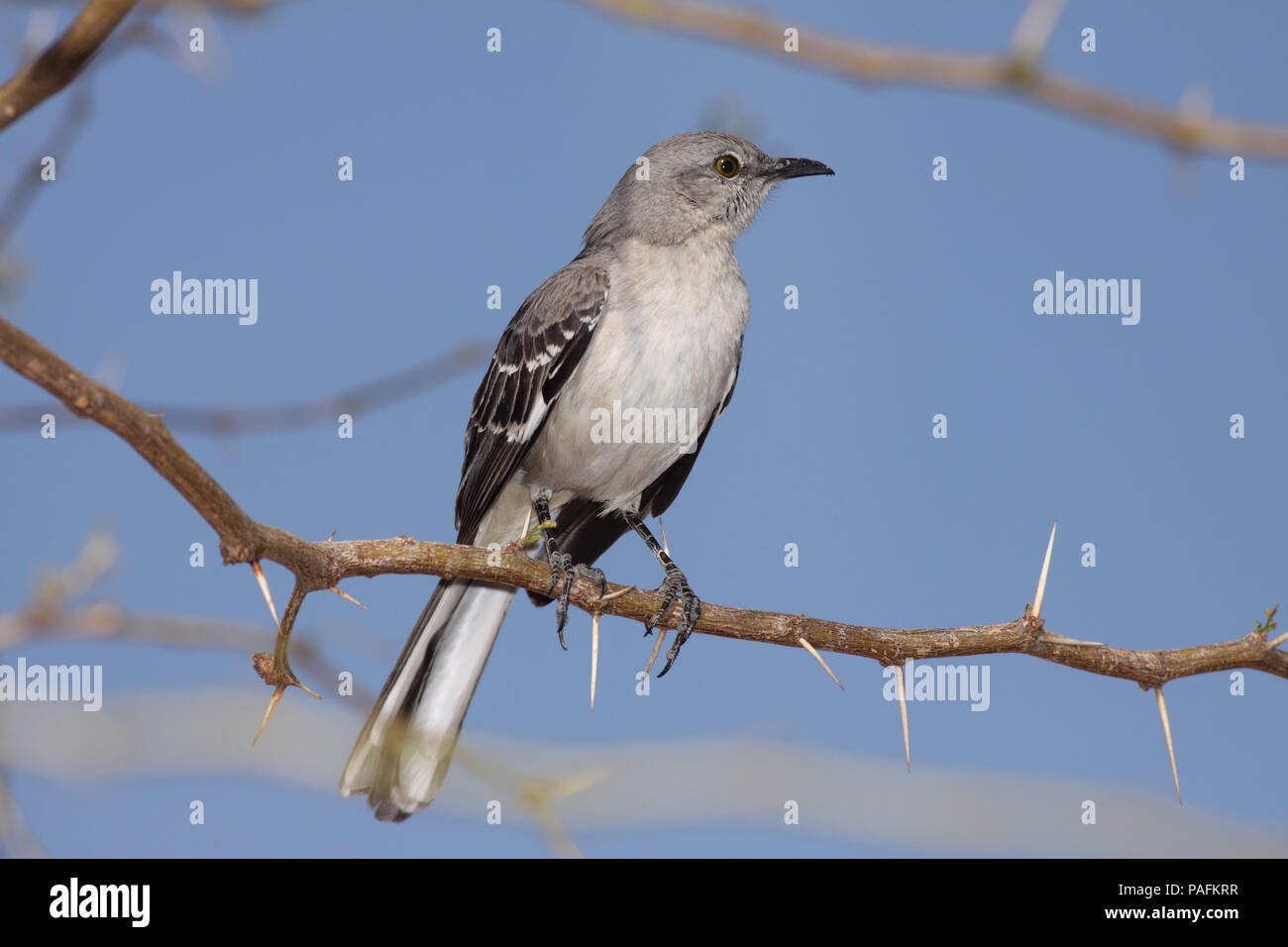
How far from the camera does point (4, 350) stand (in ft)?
7.18

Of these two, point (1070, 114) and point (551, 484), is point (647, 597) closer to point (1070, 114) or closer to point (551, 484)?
point (551, 484)

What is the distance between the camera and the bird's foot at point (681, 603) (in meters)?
5.42

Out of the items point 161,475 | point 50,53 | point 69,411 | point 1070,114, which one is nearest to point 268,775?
point 161,475

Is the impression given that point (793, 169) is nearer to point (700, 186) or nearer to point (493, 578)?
point (700, 186)

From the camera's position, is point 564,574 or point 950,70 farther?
point 564,574

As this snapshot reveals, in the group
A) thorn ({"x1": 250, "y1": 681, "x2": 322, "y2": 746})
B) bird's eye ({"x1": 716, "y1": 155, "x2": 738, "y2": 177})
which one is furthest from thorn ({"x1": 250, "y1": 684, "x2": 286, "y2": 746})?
→ bird's eye ({"x1": 716, "y1": 155, "x2": 738, "y2": 177})

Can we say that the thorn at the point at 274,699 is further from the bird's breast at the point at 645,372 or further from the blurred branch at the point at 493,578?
the bird's breast at the point at 645,372

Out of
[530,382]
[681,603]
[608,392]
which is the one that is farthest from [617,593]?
[530,382]

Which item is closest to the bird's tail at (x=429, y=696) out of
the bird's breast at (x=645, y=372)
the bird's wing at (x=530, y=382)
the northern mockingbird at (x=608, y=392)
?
the northern mockingbird at (x=608, y=392)

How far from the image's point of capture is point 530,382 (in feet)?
20.6

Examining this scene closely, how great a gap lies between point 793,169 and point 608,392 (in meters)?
1.87

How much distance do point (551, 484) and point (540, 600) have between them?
2.71 ft

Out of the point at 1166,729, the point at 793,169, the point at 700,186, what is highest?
the point at 793,169

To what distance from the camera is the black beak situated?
678 centimetres
